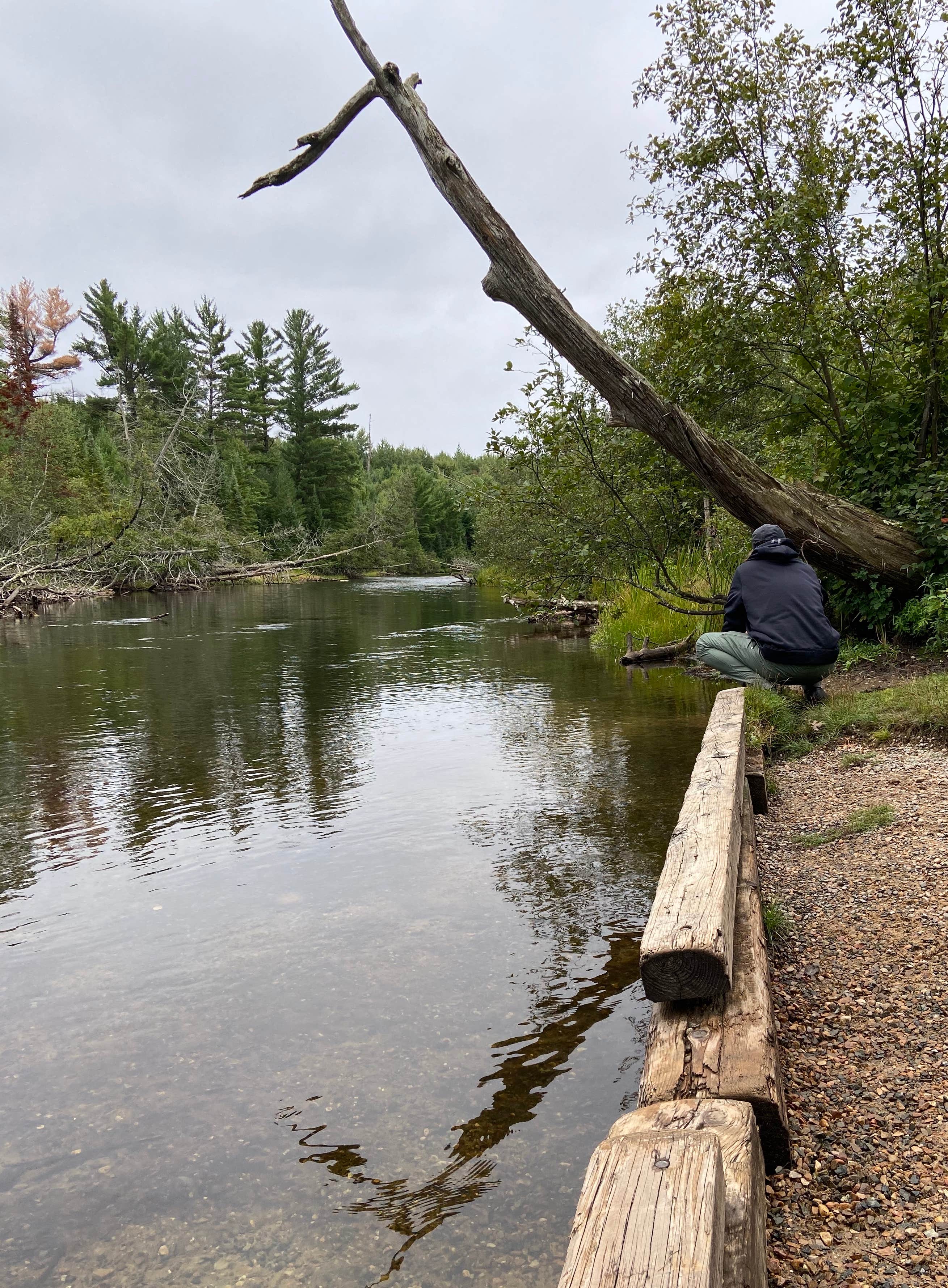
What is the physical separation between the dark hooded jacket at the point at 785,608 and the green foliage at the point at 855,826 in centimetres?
243

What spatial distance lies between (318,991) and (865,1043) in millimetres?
2374

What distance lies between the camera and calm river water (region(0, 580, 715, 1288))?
267 centimetres

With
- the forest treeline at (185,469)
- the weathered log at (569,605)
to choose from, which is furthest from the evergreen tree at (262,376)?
the weathered log at (569,605)

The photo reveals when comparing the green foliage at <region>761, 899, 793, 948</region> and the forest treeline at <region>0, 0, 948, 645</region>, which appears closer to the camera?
the green foliage at <region>761, 899, 793, 948</region>

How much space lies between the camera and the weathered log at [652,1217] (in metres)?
1.52

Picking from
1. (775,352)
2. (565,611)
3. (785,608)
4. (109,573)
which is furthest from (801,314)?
(109,573)

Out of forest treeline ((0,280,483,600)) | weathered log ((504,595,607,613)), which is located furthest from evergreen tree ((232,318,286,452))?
weathered log ((504,595,607,613))

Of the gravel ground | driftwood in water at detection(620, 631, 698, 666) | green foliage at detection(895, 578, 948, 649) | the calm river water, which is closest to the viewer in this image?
the gravel ground

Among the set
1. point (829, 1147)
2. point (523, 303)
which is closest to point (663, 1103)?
point (829, 1147)

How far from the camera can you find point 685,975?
108 inches

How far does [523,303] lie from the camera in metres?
8.28

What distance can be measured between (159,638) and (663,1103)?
61.9 feet

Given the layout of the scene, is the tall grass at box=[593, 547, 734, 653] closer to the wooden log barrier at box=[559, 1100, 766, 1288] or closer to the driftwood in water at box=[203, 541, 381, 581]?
the wooden log barrier at box=[559, 1100, 766, 1288]

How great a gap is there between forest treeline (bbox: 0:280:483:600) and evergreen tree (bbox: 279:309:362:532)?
0.39ft
